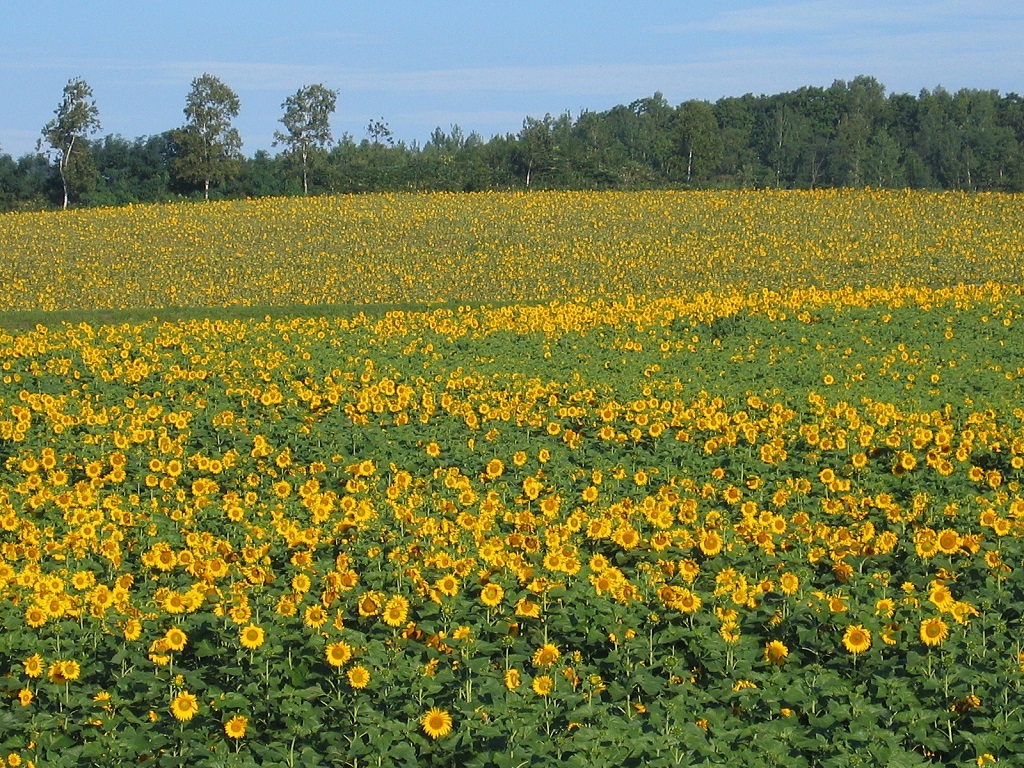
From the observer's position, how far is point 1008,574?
22.9ft

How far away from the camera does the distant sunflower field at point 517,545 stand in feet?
18.3

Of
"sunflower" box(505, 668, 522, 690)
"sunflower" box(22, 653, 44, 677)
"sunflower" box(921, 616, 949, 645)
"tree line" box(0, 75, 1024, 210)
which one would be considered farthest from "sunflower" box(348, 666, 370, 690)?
"tree line" box(0, 75, 1024, 210)

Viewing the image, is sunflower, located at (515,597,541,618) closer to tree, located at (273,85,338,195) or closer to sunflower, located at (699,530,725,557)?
sunflower, located at (699,530,725,557)

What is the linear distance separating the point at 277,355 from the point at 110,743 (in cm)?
1194

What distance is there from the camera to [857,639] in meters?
6.07

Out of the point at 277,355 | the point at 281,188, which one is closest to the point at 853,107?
the point at 281,188

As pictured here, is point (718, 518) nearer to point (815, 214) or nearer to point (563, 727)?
point (563, 727)

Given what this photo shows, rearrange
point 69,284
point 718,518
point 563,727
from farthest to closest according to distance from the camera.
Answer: point 69,284
point 718,518
point 563,727

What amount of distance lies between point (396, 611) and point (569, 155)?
58529 mm

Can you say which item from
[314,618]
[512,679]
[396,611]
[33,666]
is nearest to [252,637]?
[314,618]

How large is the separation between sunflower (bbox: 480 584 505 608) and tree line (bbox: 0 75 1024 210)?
50.2m

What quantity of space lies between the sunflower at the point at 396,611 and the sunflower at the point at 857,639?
7.50ft

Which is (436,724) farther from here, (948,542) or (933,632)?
(948,542)

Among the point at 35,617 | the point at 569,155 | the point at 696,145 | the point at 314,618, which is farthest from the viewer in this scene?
the point at 696,145
